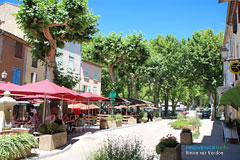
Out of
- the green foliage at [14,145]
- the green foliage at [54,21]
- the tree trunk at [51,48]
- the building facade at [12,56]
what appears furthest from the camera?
the building facade at [12,56]

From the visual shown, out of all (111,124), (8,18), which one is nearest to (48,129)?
(111,124)

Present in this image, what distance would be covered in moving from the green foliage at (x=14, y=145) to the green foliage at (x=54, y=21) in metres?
8.72

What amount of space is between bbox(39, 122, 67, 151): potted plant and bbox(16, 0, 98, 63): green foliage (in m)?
7.27

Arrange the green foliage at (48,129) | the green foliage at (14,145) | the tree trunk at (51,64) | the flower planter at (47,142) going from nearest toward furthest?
1. the green foliage at (14,145)
2. the flower planter at (47,142)
3. the green foliage at (48,129)
4. the tree trunk at (51,64)

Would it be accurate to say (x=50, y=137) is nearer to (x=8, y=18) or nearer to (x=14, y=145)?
(x=14, y=145)

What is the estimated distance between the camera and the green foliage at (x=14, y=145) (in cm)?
651

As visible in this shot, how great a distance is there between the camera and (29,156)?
25.6 feet

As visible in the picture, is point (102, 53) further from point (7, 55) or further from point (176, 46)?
point (176, 46)

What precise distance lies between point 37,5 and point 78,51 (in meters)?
16.8

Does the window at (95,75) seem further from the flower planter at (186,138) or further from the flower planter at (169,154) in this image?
the flower planter at (169,154)

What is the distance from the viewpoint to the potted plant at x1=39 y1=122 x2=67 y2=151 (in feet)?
29.7

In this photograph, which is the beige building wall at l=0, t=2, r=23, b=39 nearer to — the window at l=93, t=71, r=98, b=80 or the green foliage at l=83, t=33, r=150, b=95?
the green foliage at l=83, t=33, r=150, b=95

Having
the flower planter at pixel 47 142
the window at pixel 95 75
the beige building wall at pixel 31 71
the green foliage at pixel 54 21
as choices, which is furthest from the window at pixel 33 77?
the flower planter at pixel 47 142

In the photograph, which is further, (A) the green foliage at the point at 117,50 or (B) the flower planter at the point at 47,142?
(A) the green foliage at the point at 117,50
